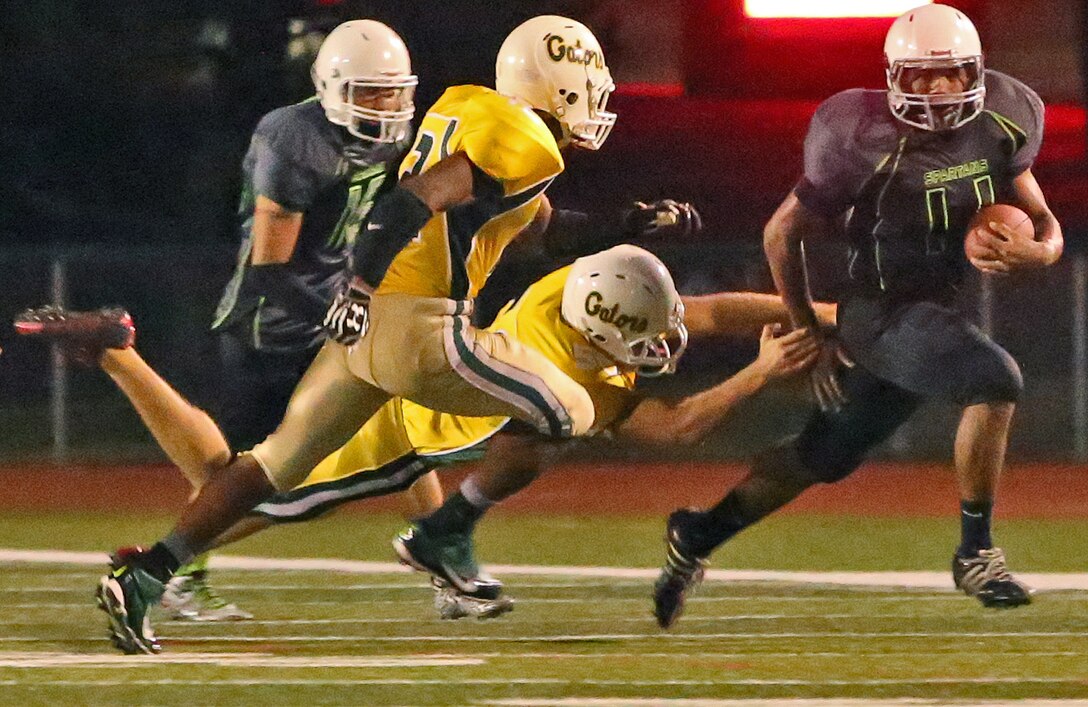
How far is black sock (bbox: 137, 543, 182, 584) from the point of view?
19.3 feet

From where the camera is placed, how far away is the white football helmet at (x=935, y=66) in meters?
6.50

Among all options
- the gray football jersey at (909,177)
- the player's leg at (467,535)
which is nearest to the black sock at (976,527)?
the gray football jersey at (909,177)

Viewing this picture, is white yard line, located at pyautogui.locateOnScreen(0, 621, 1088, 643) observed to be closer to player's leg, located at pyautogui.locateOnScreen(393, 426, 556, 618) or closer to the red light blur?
player's leg, located at pyautogui.locateOnScreen(393, 426, 556, 618)

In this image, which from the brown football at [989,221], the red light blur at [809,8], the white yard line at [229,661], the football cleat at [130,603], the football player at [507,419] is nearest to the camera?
the white yard line at [229,661]

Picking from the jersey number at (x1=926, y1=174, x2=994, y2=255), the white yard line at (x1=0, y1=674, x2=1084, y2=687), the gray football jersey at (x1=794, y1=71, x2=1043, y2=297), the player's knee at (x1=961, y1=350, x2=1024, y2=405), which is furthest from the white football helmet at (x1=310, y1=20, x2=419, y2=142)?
the white yard line at (x1=0, y1=674, x2=1084, y2=687)

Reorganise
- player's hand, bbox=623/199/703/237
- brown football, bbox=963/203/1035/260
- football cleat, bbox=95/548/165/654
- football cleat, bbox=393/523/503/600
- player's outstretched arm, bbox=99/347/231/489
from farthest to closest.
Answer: player's outstretched arm, bbox=99/347/231/489 → football cleat, bbox=393/523/503/600 → player's hand, bbox=623/199/703/237 → brown football, bbox=963/203/1035/260 → football cleat, bbox=95/548/165/654

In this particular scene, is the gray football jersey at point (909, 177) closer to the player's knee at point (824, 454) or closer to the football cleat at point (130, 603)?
the player's knee at point (824, 454)

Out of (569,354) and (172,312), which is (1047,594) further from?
(172,312)

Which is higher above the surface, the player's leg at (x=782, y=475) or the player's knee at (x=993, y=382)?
the player's knee at (x=993, y=382)

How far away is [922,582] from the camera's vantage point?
294 inches

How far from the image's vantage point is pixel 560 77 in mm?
6328

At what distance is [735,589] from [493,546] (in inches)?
61.5

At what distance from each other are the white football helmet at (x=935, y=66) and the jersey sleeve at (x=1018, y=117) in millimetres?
58

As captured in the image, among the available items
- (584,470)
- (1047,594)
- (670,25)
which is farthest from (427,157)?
(670,25)
